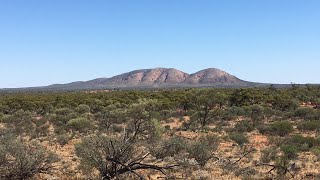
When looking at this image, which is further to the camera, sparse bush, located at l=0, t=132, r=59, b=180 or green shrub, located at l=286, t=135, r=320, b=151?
green shrub, located at l=286, t=135, r=320, b=151

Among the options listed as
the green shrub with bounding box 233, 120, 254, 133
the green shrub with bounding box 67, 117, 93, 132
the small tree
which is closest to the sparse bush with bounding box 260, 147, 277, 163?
the small tree

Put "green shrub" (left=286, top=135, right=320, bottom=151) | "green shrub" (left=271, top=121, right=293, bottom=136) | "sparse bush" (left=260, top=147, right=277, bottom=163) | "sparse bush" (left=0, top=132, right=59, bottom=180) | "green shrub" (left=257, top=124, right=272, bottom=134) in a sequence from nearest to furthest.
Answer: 1. "sparse bush" (left=0, top=132, right=59, bottom=180)
2. "sparse bush" (left=260, top=147, right=277, bottom=163)
3. "green shrub" (left=286, top=135, right=320, bottom=151)
4. "green shrub" (left=271, top=121, right=293, bottom=136)
5. "green shrub" (left=257, top=124, right=272, bottom=134)

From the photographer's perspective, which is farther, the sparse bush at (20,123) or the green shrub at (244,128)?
the green shrub at (244,128)

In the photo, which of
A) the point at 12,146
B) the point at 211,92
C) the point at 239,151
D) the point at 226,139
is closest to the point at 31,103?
the point at 211,92

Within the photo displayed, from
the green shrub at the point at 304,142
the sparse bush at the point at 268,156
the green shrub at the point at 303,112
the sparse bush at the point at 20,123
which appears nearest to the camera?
the sparse bush at the point at 268,156

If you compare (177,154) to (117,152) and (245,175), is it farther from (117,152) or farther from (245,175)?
(117,152)

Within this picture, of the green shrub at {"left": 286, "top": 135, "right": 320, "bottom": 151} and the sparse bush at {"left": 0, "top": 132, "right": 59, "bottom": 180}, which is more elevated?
the sparse bush at {"left": 0, "top": 132, "right": 59, "bottom": 180}

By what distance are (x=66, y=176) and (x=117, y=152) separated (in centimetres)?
304

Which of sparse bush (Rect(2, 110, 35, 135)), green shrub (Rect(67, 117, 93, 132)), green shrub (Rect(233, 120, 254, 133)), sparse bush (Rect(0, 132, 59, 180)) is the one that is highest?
sparse bush (Rect(0, 132, 59, 180))

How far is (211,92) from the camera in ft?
134

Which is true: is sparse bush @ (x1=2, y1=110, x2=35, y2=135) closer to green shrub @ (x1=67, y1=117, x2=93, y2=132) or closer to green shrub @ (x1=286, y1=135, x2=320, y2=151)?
green shrub @ (x1=67, y1=117, x2=93, y2=132)

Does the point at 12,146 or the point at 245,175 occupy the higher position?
the point at 12,146

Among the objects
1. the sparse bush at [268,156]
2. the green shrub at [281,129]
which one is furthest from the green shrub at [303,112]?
the sparse bush at [268,156]

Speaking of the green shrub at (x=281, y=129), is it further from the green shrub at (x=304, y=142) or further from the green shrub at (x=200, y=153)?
the green shrub at (x=200, y=153)
